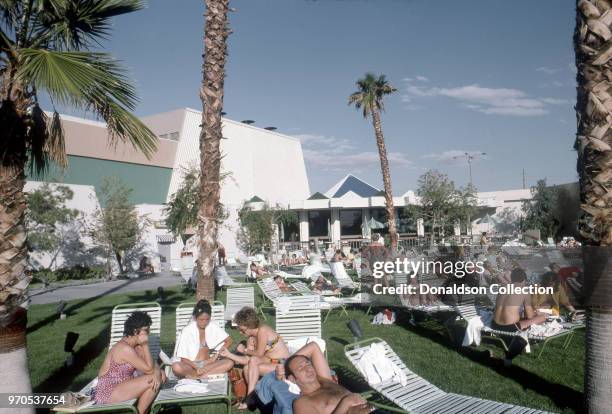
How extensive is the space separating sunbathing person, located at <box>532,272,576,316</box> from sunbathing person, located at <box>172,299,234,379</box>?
462 centimetres

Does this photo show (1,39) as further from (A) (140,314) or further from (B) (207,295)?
(B) (207,295)

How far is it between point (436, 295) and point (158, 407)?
19.7ft

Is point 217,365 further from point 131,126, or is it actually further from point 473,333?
point 473,333

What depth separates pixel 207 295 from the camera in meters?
6.79

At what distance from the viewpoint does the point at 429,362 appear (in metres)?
6.07

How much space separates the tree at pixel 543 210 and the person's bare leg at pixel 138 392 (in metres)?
37.2

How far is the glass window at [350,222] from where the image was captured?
41.6 meters

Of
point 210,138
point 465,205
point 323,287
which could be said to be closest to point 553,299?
point 323,287

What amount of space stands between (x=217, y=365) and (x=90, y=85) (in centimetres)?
313

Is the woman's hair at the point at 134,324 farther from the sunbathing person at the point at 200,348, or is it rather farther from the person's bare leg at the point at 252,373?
the person's bare leg at the point at 252,373

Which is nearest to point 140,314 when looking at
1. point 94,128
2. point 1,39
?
point 1,39

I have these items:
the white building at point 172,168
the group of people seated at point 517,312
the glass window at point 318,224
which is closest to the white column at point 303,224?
the white building at point 172,168

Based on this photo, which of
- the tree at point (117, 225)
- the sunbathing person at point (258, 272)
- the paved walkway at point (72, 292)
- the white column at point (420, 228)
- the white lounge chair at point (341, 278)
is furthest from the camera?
the white column at point (420, 228)

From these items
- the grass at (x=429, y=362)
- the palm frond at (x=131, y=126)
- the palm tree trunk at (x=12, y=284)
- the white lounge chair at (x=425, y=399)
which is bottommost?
the grass at (x=429, y=362)
